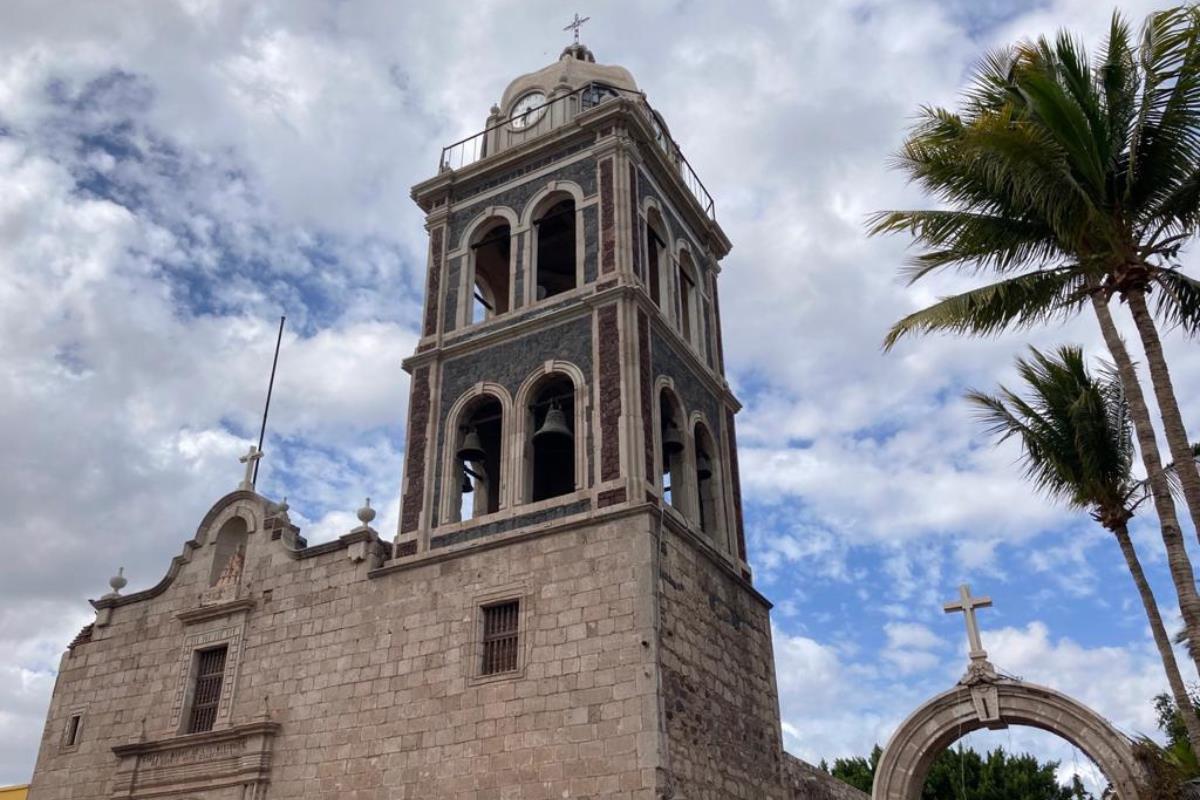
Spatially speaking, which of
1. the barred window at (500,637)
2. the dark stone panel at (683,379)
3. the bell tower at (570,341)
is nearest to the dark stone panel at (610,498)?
the bell tower at (570,341)

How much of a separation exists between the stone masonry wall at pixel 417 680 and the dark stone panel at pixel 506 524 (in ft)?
1.31

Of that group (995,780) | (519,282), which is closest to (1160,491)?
(519,282)

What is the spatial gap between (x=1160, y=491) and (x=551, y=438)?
1032cm

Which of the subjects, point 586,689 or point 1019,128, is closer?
point 1019,128

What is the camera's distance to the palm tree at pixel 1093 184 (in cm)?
1226

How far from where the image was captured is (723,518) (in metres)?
20.5

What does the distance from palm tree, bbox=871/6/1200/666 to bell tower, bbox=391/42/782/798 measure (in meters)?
5.85

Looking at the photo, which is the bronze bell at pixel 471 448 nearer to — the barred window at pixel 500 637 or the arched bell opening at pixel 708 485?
the barred window at pixel 500 637

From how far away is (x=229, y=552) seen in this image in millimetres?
21625

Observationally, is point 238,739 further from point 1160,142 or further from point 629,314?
point 1160,142

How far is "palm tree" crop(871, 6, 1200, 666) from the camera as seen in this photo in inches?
483

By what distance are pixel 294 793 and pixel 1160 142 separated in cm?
1596

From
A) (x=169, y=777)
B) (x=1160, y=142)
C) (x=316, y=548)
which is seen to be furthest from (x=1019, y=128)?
(x=169, y=777)

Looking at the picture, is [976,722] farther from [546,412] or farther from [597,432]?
[546,412]
